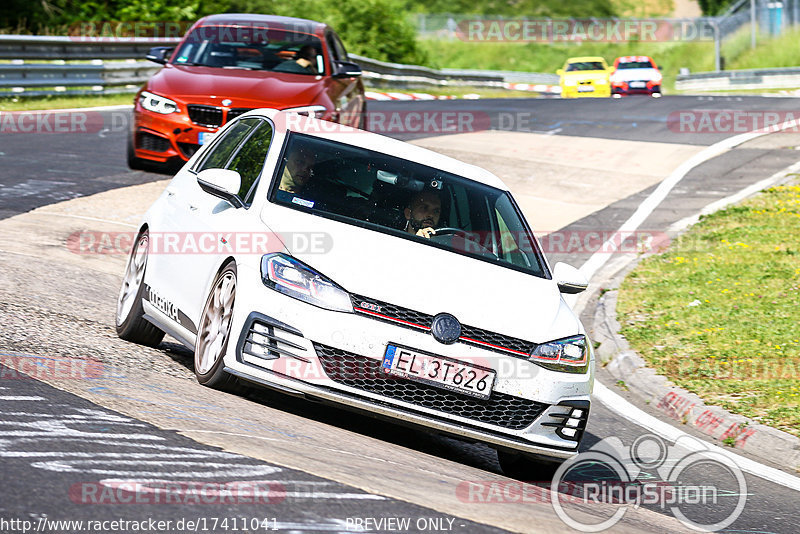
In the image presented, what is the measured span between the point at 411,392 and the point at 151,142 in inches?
342

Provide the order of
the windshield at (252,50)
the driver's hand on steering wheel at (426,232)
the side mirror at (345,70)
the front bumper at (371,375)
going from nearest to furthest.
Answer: the front bumper at (371,375)
the driver's hand on steering wheel at (426,232)
the windshield at (252,50)
the side mirror at (345,70)

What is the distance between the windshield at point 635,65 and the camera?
135 feet

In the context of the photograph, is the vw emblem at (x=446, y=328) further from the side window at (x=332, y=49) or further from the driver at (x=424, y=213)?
the side window at (x=332, y=49)

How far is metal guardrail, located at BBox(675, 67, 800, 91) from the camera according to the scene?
38.1 meters

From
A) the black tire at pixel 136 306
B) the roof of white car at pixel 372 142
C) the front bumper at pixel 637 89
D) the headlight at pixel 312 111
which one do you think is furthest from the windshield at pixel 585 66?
the black tire at pixel 136 306

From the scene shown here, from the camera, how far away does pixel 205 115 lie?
1320cm

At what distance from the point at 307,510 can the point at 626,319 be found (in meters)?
7.12

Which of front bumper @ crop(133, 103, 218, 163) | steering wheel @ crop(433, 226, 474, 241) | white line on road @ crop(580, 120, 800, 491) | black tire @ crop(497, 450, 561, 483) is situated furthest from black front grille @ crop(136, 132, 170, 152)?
black tire @ crop(497, 450, 561, 483)

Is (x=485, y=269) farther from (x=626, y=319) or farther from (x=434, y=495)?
(x=626, y=319)

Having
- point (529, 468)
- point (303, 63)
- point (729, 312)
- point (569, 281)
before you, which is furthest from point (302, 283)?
point (303, 63)

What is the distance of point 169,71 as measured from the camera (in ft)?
46.3

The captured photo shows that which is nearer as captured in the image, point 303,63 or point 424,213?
point 424,213

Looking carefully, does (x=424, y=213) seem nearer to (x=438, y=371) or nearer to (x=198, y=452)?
(x=438, y=371)

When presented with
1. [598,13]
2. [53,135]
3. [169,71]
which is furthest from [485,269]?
[598,13]
